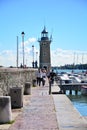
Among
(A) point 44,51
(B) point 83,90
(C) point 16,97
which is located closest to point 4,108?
(C) point 16,97

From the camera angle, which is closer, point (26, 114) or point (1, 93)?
point (26, 114)

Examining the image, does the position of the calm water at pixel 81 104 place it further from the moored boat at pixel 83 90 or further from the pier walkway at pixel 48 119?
the pier walkway at pixel 48 119

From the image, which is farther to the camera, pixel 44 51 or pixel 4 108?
pixel 44 51

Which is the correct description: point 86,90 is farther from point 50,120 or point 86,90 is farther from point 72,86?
point 50,120

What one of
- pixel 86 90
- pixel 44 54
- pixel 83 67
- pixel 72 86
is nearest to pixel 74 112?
pixel 86 90

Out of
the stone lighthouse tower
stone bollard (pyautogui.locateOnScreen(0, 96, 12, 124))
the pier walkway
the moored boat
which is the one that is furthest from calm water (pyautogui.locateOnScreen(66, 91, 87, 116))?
the stone lighthouse tower

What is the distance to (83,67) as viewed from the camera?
195125 millimetres

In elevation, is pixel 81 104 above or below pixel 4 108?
below

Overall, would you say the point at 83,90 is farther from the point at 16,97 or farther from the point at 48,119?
the point at 48,119

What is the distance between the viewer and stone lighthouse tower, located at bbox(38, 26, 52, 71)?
9725 cm

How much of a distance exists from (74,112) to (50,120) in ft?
8.26

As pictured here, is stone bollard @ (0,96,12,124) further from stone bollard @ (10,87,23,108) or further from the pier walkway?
stone bollard @ (10,87,23,108)

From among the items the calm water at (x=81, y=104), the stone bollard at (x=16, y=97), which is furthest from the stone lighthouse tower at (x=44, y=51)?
the stone bollard at (x=16, y=97)

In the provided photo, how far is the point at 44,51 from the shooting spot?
9762cm
